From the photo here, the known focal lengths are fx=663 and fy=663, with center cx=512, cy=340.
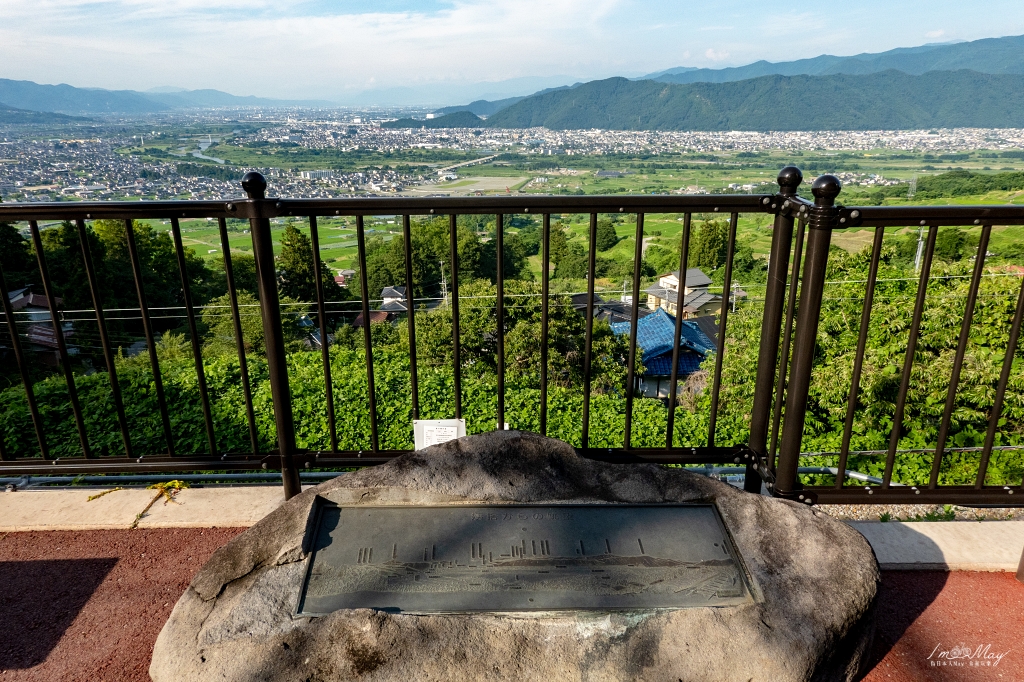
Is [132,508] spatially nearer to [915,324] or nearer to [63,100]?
[915,324]

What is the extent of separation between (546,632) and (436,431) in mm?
1139

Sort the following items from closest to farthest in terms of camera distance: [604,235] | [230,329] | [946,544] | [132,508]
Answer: [946,544] < [132,508] < [230,329] < [604,235]

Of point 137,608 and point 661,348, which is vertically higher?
point 137,608

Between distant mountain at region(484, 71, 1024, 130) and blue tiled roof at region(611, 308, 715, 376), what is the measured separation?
121827mm

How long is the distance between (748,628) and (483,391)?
6764 millimetres

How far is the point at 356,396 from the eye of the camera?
777cm

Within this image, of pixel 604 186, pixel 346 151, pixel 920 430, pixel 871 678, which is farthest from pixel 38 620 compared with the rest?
pixel 346 151

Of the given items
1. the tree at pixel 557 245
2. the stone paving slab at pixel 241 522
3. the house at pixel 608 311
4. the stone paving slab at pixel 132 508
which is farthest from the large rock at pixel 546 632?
the tree at pixel 557 245

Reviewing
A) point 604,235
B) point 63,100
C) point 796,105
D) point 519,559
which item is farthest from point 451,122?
point 519,559

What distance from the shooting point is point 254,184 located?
7.88 feet

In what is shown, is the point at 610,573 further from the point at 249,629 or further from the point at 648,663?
the point at 249,629

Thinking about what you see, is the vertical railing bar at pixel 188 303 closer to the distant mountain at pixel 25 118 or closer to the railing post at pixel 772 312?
the railing post at pixel 772 312

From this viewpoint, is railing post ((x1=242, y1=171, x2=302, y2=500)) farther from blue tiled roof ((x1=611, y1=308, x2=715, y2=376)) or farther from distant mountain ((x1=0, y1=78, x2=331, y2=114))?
distant mountain ((x1=0, y1=78, x2=331, y2=114))

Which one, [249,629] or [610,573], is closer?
[249,629]
